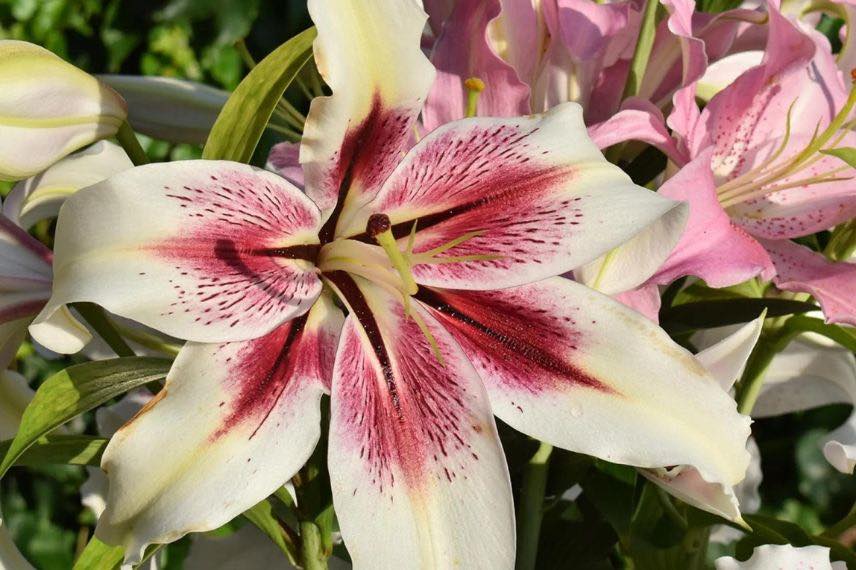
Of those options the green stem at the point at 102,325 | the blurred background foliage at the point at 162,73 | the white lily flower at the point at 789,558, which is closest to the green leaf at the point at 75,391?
the green stem at the point at 102,325

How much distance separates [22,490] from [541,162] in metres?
1.05

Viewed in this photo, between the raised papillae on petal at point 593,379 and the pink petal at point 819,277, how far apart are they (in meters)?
0.09

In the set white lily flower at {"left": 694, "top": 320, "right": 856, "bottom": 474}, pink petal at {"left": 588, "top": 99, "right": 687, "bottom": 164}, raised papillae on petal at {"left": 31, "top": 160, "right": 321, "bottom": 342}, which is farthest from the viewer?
white lily flower at {"left": 694, "top": 320, "right": 856, "bottom": 474}

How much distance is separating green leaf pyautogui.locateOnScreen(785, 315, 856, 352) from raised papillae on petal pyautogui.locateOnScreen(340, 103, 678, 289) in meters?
0.16

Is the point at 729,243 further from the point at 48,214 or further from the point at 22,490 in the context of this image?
the point at 22,490

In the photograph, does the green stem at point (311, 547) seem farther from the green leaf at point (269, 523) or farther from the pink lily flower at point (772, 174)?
the pink lily flower at point (772, 174)

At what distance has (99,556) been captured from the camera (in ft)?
1.32

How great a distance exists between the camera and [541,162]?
382mm

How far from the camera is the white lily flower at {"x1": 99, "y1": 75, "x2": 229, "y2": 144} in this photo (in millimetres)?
501

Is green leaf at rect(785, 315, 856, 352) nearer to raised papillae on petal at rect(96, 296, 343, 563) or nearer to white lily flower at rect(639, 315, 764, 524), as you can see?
white lily flower at rect(639, 315, 764, 524)

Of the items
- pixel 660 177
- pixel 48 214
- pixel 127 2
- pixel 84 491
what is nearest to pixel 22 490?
pixel 127 2

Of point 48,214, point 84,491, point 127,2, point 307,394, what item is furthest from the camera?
point 127,2

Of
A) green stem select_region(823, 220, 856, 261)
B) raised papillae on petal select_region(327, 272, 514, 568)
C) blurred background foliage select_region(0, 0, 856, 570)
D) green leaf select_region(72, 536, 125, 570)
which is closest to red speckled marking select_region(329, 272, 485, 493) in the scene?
raised papillae on petal select_region(327, 272, 514, 568)

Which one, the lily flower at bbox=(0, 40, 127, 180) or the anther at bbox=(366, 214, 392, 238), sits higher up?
the lily flower at bbox=(0, 40, 127, 180)
